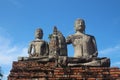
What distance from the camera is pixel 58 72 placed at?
779 cm

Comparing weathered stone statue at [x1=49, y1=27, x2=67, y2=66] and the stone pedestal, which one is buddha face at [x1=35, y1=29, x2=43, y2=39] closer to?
weathered stone statue at [x1=49, y1=27, x2=67, y2=66]

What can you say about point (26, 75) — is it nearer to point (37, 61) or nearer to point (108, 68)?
point (37, 61)

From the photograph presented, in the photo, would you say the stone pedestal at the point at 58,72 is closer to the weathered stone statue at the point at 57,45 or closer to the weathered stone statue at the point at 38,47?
the weathered stone statue at the point at 57,45

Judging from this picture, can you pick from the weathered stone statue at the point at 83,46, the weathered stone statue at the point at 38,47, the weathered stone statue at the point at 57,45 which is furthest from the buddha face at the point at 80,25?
the weathered stone statue at the point at 38,47

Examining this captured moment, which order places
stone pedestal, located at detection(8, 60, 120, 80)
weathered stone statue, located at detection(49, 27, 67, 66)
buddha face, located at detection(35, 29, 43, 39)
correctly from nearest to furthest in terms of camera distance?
1. stone pedestal, located at detection(8, 60, 120, 80)
2. weathered stone statue, located at detection(49, 27, 67, 66)
3. buddha face, located at detection(35, 29, 43, 39)

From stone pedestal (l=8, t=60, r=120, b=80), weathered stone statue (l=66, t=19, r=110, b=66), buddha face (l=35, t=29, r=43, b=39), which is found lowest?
stone pedestal (l=8, t=60, r=120, b=80)

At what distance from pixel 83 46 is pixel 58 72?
4.52ft

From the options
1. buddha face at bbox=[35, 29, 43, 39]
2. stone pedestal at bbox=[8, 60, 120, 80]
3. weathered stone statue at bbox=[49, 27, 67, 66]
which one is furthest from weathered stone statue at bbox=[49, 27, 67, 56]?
buddha face at bbox=[35, 29, 43, 39]

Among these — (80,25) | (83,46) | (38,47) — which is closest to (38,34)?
(38,47)

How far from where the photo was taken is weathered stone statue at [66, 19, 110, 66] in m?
8.04

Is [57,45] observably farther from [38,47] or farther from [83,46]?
[38,47]

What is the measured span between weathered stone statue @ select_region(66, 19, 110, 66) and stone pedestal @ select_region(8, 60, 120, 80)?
274mm

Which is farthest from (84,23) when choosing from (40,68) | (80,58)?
(40,68)

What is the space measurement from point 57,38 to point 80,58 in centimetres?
101
